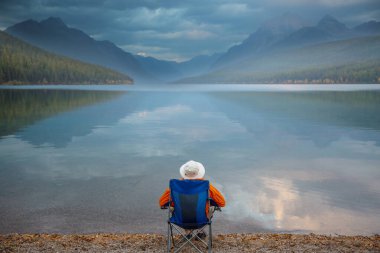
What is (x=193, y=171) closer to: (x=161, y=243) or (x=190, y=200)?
(x=190, y=200)

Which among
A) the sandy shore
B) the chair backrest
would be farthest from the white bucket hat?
the sandy shore

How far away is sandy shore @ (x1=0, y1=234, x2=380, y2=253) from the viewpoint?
7.66 m

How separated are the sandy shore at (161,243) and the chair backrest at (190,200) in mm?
753

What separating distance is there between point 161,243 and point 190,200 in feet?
4.70

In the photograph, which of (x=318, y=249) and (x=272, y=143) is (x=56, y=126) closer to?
(x=272, y=143)

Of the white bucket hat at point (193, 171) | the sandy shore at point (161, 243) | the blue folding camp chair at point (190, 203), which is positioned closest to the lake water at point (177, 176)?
the sandy shore at point (161, 243)

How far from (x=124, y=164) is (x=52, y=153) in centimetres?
586

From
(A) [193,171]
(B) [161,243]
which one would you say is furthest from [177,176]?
(A) [193,171]

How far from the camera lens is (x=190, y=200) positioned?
289 inches

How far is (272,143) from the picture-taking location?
88.1ft

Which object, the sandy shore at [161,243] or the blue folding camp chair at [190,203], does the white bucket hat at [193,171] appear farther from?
the sandy shore at [161,243]

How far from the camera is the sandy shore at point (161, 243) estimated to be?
7656 millimetres

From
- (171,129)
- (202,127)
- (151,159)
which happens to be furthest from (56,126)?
(151,159)

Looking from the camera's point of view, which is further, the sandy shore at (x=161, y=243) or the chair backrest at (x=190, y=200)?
the sandy shore at (x=161, y=243)
